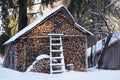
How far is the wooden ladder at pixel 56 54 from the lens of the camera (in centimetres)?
2148

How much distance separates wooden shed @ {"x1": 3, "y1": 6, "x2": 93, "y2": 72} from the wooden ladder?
378 millimetres

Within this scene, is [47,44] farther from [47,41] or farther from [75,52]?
[75,52]

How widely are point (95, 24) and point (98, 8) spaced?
4.78 feet

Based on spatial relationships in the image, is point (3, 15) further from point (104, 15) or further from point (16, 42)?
point (16, 42)

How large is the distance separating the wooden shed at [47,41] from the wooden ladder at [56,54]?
0.38 m

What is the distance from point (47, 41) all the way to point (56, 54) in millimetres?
936

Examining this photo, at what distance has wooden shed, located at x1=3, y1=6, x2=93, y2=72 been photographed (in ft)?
75.5

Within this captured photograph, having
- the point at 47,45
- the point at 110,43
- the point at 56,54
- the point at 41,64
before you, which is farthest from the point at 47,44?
the point at 110,43

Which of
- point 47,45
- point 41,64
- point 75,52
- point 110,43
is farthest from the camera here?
point 110,43

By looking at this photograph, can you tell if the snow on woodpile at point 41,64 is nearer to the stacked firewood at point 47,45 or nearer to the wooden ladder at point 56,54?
the stacked firewood at point 47,45

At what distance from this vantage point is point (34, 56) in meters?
23.1

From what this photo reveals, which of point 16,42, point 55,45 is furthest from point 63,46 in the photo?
point 16,42

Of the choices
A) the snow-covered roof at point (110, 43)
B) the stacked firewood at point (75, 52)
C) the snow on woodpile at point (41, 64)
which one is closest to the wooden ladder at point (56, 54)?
the snow on woodpile at point (41, 64)

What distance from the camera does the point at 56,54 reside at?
76.1ft
